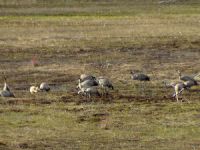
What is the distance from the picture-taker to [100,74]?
3266cm

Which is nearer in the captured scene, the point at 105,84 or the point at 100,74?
the point at 105,84

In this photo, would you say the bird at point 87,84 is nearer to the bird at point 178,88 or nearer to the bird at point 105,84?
the bird at point 105,84

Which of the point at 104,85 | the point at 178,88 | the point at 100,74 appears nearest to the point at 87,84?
the point at 104,85

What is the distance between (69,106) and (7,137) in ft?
16.1

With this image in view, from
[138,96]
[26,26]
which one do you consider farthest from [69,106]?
[26,26]

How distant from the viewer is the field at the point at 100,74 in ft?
66.1

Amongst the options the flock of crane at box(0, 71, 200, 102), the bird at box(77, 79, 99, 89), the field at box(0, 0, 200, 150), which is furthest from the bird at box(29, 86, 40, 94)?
the bird at box(77, 79, 99, 89)

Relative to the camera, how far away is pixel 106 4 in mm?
96312

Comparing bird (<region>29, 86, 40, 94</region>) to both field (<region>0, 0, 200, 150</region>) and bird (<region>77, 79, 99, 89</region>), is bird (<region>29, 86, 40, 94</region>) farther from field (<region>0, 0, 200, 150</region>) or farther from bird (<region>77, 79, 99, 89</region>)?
bird (<region>77, 79, 99, 89</region>)

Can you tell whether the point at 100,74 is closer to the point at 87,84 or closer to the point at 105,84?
the point at 105,84

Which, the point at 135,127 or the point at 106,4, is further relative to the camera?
the point at 106,4

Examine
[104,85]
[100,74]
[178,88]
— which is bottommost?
[178,88]

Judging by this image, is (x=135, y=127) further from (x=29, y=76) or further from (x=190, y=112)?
(x=29, y=76)

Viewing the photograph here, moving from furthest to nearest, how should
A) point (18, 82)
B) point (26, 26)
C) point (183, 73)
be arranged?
1. point (26, 26)
2. point (183, 73)
3. point (18, 82)
